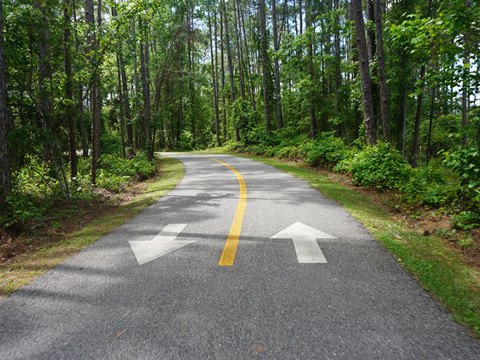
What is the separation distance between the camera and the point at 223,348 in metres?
2.40

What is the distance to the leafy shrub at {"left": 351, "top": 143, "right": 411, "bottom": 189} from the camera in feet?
30.4

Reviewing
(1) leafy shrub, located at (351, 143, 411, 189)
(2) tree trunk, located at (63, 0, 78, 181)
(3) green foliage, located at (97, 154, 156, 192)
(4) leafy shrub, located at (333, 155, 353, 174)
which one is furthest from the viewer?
(4) leafy shrub, located at (333, 155, 353, 174)

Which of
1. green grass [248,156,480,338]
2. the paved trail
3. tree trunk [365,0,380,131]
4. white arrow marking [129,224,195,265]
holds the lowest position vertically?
green grass [248,156,480,338]

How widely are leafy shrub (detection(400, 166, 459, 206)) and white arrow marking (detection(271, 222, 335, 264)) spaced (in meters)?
3.61

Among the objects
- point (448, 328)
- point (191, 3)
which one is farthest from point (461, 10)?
point (191, 3)

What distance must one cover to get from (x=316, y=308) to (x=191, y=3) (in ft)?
139

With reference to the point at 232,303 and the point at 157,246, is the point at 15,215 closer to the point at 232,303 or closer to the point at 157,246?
the point at 157,246

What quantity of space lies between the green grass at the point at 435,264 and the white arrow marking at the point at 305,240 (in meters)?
1.00

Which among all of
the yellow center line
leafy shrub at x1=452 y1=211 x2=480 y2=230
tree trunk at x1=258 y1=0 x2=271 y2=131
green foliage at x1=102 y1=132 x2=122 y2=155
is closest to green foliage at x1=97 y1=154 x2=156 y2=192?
the yellow center line

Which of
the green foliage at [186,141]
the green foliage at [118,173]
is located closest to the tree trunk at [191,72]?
the green foliage at [186,141]

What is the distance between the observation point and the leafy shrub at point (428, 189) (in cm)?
705

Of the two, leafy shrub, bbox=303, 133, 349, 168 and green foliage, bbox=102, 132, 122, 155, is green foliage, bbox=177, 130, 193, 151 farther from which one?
leafy shrub, bbox=303, 133, 349, 168

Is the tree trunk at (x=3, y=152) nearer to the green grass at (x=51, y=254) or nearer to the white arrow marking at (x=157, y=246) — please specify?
the green grass at (x=51, y=254)

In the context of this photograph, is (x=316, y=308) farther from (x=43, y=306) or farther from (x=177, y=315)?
(x=43, y=306)
